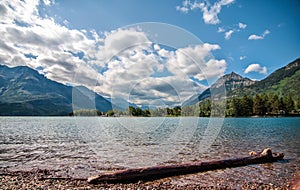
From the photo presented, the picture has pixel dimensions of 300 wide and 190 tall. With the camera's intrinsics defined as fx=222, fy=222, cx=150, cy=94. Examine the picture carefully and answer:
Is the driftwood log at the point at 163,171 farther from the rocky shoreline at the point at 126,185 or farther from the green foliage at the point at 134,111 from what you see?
the green foliage at the point at 134,111

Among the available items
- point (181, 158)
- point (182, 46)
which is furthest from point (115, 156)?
point (182, 46)

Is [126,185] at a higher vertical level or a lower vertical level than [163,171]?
lower

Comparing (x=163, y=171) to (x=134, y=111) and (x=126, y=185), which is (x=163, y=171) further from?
(x=134, y=111)

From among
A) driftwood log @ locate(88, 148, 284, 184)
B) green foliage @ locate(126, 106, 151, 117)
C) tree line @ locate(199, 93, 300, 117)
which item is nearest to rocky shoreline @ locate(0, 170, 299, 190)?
driftwood log @ locate(88, 148, 284, 184)

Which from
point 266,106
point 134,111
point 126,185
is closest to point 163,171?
point 126,185

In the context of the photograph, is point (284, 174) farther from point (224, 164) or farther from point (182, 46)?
point (182, 46)

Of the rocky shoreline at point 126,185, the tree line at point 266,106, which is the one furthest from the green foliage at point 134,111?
the tree line at point 266,106

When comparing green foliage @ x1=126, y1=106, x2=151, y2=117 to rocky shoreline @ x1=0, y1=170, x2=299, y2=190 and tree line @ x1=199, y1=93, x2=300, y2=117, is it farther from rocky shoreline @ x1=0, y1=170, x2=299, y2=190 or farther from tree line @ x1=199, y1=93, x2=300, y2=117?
tree line @ x1=199, y1=93, x2=300, y2=117

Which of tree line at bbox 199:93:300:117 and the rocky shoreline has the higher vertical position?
tree line at bbox 199:93:300:117

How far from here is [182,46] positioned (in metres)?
17.9

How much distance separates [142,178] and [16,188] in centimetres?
649

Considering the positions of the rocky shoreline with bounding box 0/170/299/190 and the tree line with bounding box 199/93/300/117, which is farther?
the tree line with bounding box 199/93/300/117

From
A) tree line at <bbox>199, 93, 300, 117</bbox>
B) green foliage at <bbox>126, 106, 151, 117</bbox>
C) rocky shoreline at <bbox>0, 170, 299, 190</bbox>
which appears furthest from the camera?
tree line at <bbox>199, 93, 300, 117</bbox>

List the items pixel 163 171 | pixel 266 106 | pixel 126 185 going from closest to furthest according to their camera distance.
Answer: pixel 126 185, pixel 163 171, pixel 266 106
